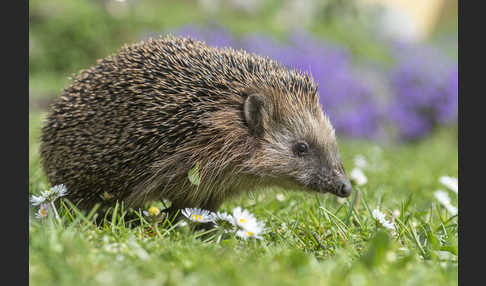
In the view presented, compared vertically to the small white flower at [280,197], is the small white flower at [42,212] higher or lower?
lower

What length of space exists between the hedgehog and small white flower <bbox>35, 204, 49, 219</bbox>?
2.05ft

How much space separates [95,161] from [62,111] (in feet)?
2.33

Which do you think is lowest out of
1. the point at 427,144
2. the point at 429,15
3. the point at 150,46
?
the point at 150,46

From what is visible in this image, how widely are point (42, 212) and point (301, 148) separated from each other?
2.17m

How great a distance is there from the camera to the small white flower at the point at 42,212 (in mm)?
3514

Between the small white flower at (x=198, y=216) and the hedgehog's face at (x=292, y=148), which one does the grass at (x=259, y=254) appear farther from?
the hedgehog's face at (x=292, y=148)

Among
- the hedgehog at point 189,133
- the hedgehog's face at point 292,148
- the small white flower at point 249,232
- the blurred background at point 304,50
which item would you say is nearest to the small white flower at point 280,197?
the hedgehog at point 189,133

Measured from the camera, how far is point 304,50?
13094mm

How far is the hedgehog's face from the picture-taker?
431 cm

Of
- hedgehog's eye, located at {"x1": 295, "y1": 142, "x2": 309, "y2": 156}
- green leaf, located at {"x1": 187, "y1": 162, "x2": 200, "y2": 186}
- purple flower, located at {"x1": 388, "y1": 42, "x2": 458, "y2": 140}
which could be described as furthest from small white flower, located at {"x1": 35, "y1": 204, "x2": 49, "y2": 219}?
purple flower, located at {"x1": 388, "y1": 42, "x2": 458, "y2": 140}

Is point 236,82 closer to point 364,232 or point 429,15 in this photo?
point 364,232

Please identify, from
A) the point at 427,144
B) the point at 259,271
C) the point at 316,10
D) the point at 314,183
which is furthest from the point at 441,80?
the point at 259,271

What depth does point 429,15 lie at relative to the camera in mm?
23531

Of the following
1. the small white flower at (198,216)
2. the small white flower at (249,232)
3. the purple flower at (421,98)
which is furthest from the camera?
the purple flower at (421,98)
